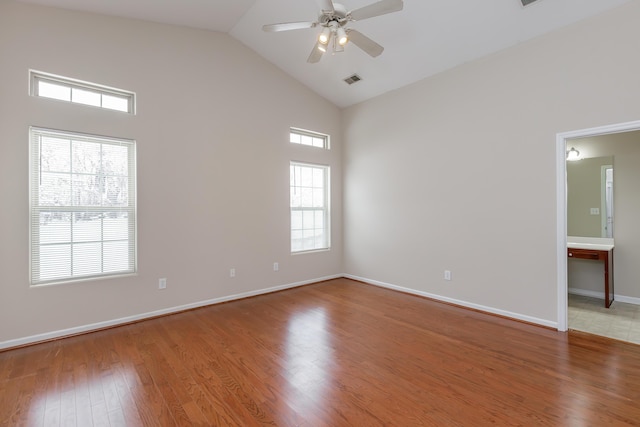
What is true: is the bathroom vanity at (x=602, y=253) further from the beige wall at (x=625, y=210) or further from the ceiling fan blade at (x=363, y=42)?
the ceiling fan blade at (x=363, y=42)

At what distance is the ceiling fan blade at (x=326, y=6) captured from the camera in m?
2.34

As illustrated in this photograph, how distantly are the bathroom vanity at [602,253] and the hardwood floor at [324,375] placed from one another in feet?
4.30

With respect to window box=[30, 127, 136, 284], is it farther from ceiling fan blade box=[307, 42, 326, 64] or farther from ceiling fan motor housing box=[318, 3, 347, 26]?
ceiling fan motor housing box=[318, 3, 347, 26]

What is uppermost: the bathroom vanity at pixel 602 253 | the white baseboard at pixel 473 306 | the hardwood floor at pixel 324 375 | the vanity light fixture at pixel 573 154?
the vanity light fixture at pixel 573 154

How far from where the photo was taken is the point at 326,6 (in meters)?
2.38

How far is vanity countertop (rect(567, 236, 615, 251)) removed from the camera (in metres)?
3.83

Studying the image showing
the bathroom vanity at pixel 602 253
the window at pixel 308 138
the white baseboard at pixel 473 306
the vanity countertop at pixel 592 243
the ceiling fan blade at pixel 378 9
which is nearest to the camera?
the ceiling fan blade at pixel 378 9

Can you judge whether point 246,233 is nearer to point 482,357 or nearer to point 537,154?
point 482,357

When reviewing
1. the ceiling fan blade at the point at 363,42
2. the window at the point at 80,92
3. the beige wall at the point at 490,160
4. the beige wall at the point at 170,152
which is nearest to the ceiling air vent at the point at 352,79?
the beige wall at the point at 490,160

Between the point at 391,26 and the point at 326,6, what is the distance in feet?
4.80

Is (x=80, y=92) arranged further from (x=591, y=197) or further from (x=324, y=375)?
(x=591, y=197)

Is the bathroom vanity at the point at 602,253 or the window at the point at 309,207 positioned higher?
the window at the point at 309,207

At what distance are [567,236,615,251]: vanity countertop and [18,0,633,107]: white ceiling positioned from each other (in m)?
2.73

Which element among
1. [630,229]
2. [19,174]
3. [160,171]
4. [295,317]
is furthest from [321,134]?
[630,229]
